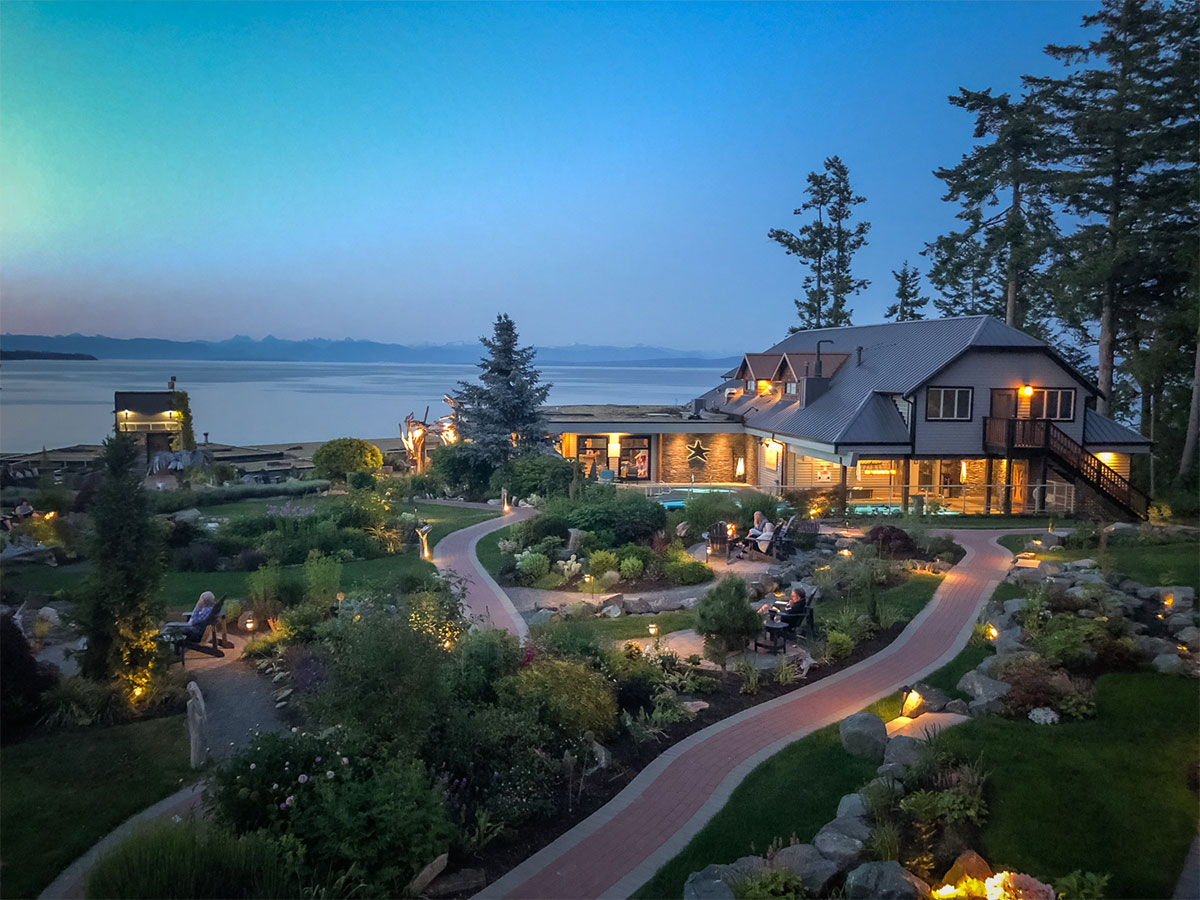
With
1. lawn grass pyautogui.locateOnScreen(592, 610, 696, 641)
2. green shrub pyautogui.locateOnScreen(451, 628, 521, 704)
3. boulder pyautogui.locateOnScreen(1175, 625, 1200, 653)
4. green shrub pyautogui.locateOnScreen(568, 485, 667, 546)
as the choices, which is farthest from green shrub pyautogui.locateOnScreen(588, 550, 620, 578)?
boulder pyautogui.locateOnScreen(1175, 625, 1200, 653)

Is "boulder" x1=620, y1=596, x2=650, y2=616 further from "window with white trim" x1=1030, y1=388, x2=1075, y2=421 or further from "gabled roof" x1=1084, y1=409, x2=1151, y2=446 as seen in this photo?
"gabled roof" x1=1084, y1=409, x2=1151, y2=446

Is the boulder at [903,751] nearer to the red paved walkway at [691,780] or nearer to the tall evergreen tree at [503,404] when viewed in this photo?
the red paved walkway at [691,780]

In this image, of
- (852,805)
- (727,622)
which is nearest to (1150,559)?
(727,622)

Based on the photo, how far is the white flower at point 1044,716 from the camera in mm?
7871

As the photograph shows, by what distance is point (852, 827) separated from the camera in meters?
6.08

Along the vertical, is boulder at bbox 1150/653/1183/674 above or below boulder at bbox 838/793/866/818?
above

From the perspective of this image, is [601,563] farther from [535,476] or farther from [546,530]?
[535,476]

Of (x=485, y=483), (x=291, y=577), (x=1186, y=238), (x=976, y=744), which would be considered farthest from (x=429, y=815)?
(x=1186, y=238)

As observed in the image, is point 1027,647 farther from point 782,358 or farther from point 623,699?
point 782,358

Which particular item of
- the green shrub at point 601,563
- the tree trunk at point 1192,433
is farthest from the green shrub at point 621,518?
the tree trunk at point 1192,433

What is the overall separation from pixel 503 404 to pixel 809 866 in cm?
2386

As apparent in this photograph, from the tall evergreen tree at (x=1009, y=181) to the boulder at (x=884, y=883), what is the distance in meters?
27.4

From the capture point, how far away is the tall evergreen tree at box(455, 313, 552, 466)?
2809 cm

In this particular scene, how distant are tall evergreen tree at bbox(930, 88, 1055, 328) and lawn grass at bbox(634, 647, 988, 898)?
84.3ft
